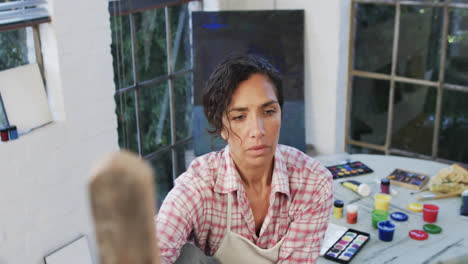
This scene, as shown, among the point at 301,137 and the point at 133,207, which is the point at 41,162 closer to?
the point at 301,137

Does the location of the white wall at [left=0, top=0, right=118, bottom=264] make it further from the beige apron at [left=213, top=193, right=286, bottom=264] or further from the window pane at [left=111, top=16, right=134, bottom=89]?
the beige apron at [left=213, top=193, right=286, bottom=264]

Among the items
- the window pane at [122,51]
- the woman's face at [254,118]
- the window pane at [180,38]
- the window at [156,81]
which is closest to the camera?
the woman's face at [254,118]

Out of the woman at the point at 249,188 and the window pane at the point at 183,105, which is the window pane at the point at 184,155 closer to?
the window pane at the point at 183,105

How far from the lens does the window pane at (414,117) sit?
11.5 feet

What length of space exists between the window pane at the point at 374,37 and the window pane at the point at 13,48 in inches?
84.6

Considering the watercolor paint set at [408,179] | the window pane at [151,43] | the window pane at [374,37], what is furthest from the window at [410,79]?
the window pane at [151,43]

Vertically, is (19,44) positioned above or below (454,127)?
above

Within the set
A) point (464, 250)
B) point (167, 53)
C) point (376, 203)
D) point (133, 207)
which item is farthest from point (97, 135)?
point (133, 207)

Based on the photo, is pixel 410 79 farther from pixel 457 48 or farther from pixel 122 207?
pixel 122 207

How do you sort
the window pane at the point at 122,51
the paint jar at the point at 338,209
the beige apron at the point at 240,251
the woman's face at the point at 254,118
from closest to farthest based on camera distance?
1. the woman's face at the point at 254,118
2. the beige apron at the point at 240,251
3. the paint jar at the point at 338,209
4. the window pane at the point at 122,51

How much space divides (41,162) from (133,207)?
2.41 meters

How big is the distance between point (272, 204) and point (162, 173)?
2.22 meters

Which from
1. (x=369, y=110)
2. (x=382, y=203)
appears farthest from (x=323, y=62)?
(x=382, y=203)

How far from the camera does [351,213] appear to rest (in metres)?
2.21
